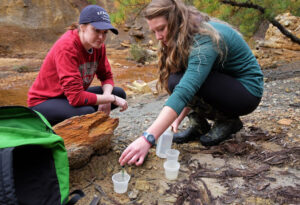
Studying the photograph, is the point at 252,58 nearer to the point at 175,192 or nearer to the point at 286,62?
the point at 175,192

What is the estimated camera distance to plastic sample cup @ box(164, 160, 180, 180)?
5.22 feet

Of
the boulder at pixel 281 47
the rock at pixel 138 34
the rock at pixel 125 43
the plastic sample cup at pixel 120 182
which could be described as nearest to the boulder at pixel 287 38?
the boulder at pixel 281 47

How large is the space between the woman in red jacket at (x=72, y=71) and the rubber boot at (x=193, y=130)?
0.67m

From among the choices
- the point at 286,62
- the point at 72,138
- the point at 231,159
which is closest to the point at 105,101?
the point at 72,138

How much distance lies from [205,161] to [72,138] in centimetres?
95

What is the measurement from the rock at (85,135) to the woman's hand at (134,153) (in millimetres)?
517

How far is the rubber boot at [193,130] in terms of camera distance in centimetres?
213

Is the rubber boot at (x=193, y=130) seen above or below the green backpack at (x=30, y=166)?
below

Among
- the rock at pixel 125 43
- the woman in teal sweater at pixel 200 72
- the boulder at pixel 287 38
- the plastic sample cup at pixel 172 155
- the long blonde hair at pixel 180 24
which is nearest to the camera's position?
the woman in teal sweater at pixel 200 72

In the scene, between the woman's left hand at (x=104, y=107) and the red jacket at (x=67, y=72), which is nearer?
the red jacket at (x=67, y=72)

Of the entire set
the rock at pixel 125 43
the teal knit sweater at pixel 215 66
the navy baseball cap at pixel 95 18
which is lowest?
the rock at pixel 125 43

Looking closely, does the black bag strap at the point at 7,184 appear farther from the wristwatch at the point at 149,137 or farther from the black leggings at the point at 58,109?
the black leggings at the point at 58,109

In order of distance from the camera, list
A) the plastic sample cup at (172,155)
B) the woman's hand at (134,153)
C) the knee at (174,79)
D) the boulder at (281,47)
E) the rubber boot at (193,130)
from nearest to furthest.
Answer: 1. the woman's hand at (134,153)
2. the plastic sample cup at (172,155)
3. the knee at (174,79)
4. the rubber boot at (193,130)
5. the boulder at (281,47)

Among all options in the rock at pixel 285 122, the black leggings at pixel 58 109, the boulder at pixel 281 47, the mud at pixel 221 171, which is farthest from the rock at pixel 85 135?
the boulder at pixel 281 47
